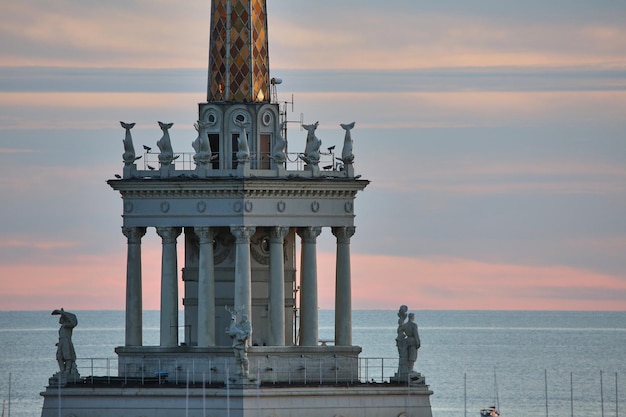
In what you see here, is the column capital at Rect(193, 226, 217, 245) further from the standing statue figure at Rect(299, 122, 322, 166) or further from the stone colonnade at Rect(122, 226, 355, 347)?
the standing statue figure at Rect(299, 122, 322, 166)

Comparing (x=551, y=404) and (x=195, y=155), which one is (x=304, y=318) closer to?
(x=195, y=155)

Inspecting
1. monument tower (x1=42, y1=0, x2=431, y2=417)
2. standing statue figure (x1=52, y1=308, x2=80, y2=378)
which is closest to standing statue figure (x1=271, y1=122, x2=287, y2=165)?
monument tower (x1=42, y1=0, x2=431, y2=417)

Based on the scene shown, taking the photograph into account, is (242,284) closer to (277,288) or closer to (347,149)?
(277,288)

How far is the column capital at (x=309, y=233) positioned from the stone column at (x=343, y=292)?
Answer: 41.5 inches

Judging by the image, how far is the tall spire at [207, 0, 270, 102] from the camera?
321 ft

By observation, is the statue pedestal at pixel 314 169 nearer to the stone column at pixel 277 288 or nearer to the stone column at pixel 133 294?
the stone column at pixel 277 288

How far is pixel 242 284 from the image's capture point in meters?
95.5

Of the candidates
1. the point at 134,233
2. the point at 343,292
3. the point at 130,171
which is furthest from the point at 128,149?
the point at 343,292

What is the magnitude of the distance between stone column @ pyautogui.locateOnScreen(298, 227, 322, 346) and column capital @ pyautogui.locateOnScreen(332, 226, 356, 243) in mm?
897

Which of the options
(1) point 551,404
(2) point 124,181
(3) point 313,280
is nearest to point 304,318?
(3) point 313,280

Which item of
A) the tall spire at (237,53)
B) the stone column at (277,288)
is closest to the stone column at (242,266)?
the stone column at (277,288)

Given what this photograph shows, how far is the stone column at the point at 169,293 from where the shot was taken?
96.9 m

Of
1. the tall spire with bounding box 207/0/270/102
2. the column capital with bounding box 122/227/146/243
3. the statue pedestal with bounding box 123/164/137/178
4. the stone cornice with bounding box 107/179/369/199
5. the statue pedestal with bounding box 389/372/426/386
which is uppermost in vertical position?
the tall spire with bounding box 207/0/270/102

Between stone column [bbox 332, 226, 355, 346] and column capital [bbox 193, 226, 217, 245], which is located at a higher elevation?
column capital [bbox 193, 226, 217, 245]
